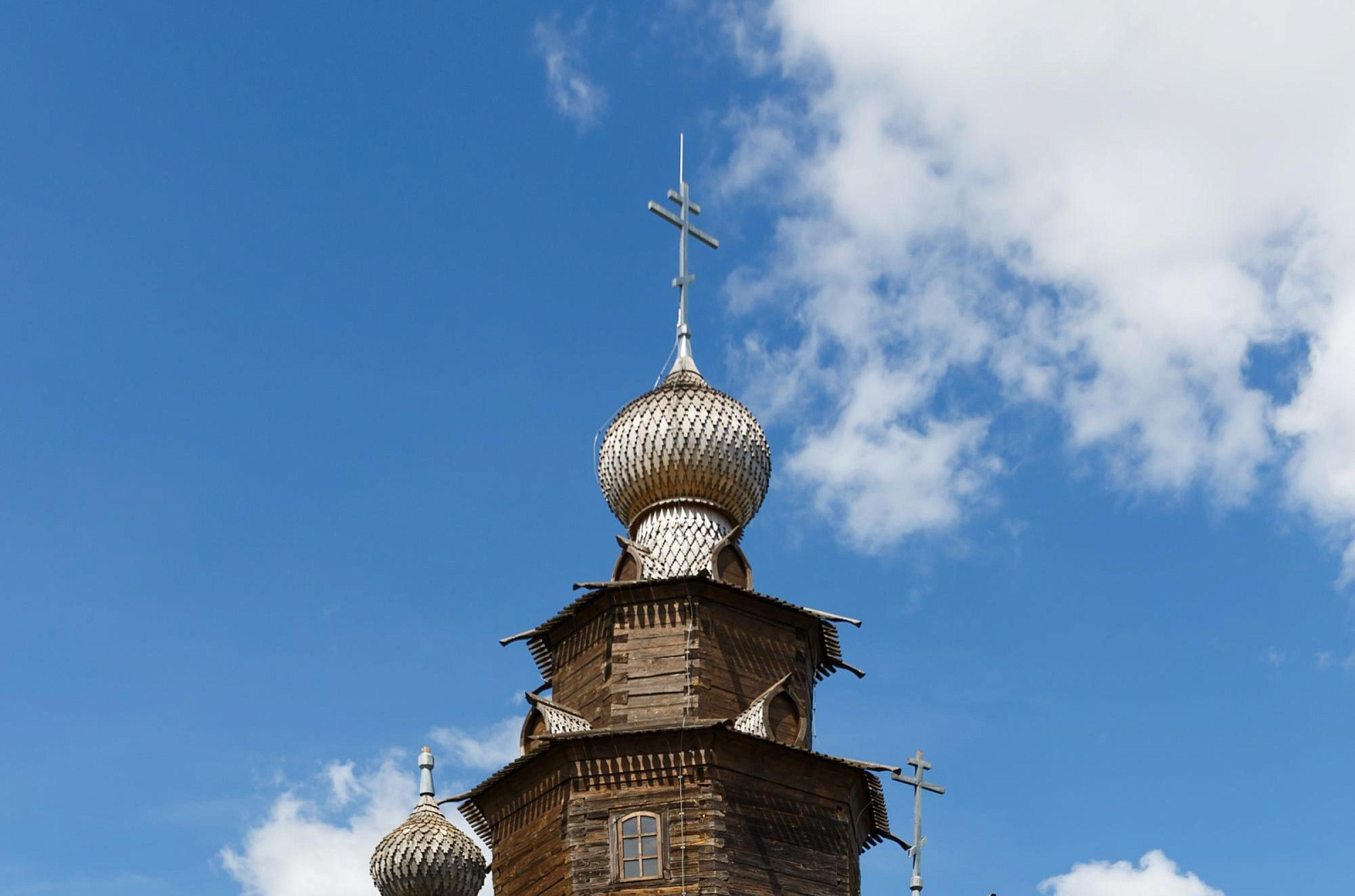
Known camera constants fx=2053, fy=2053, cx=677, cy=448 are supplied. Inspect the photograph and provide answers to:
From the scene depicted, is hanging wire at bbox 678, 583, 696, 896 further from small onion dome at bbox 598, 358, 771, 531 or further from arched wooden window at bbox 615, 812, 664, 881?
small onion dome at bbox 598, 358, 771, 531

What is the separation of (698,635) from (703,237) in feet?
25.0

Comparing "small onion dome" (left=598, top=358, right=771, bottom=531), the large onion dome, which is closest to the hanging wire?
the large onion dome

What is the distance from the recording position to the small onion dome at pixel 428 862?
29.4 metres

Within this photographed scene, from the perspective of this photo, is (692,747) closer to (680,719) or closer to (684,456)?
(680,719)

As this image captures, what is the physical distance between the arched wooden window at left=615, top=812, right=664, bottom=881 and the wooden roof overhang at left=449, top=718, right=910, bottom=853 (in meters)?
0.99

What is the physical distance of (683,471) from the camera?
93.3ft

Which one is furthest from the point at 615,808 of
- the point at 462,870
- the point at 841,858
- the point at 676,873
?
the point at 462,870

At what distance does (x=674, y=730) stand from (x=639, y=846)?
1.46 m

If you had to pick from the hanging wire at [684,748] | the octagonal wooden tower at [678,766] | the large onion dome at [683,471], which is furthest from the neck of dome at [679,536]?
the octagonal wooden tower at [678,766]

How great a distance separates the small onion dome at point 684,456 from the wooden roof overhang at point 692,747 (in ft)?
13.4

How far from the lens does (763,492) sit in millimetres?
29141

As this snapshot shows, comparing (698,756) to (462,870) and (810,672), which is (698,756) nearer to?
(810,672)

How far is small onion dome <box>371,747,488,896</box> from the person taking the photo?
29406mm

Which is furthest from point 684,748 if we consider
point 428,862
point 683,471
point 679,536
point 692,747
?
point 428,862
